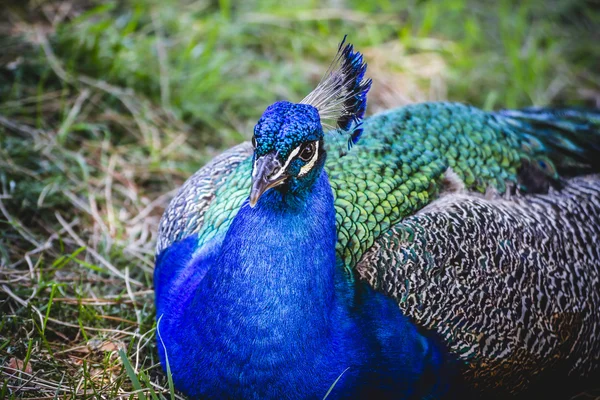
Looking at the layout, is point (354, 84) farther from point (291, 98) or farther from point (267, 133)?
point (291, 98)

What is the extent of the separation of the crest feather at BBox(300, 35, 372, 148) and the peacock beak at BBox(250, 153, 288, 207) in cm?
28

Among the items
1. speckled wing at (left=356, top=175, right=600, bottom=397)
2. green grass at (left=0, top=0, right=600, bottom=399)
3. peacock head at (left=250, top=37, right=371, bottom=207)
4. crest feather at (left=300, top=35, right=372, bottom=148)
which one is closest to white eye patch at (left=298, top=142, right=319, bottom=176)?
peacock head at (left=250, top=37, right=371, bottom=207)

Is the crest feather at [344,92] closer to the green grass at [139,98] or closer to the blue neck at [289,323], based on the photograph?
the blue neck at [289,323]

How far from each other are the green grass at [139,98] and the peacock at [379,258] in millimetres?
382

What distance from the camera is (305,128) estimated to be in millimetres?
1816

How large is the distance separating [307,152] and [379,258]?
47cm

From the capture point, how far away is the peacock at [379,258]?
6.26 ft

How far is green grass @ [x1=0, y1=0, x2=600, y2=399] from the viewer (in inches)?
97.7

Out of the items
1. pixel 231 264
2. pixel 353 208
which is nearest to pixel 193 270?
pixel 231 264

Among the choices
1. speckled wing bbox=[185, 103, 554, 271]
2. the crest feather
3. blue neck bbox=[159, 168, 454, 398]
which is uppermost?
the crest feather

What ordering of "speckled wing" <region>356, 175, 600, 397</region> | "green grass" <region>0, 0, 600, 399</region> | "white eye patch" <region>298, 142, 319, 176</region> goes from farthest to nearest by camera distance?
"green grass" <region>0, 0, 600, 399</region>
"speckled wing" <region>356, 175, 600, 397</region>
"white eye patch" <region>298, 142, 319, 176</region>

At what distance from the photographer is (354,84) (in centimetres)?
197

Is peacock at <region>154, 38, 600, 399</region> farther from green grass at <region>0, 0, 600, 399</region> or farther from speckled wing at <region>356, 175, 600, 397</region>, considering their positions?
green grass at <region>0, 0, 600, 399</region>

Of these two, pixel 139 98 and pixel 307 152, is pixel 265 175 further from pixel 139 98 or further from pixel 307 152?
pixel 139 98
